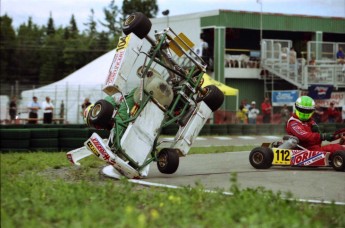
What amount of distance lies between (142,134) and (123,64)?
40.7 inches

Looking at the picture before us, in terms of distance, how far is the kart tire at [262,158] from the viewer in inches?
404

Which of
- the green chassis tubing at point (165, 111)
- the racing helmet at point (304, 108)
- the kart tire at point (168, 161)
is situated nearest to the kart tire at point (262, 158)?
the racing helmet at point (304, 108)

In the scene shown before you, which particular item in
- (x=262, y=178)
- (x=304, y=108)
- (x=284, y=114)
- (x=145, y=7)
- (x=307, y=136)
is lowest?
(x=284, y=114)

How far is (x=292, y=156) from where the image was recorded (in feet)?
33.7

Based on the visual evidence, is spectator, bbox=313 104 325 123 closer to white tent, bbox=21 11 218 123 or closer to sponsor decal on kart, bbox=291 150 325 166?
white tent, bbox=21 11 218 123

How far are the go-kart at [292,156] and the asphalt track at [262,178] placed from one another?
0.11 m

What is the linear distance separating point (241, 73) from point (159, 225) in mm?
29845

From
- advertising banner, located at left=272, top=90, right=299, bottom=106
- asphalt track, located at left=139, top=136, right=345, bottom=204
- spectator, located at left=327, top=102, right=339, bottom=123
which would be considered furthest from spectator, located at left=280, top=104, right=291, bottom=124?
asphalt track, located at left=139, top=136, right=345, bottom=204

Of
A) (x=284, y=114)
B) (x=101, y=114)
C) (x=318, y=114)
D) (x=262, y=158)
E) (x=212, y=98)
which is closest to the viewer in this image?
(x=101, y=114)

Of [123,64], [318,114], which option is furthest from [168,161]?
[318,114]

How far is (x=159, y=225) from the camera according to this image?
4629mm

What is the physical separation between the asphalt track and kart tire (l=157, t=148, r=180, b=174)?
104mm

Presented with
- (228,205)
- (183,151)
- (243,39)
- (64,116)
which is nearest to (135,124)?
(183,151)

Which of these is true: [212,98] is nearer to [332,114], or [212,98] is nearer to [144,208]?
[144,208]
